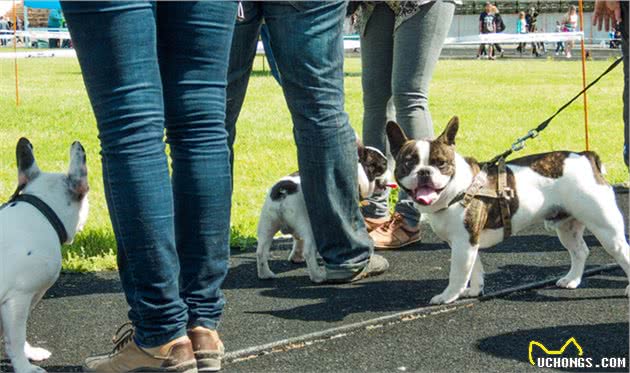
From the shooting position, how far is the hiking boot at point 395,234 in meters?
5.71

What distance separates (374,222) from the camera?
5.94m

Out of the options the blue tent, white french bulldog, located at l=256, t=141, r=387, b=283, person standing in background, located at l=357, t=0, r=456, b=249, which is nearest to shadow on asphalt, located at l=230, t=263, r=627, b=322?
white french bulldog, located at l=256, t=141, r=387, b=283

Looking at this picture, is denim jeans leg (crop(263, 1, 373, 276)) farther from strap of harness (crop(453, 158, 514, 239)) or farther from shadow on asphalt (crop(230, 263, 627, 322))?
strap of harness (crop(453, 158, 514, 239))

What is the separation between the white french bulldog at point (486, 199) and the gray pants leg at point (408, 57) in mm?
695

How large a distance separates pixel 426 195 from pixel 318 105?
0.66 m

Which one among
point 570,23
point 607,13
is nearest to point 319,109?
point 607,13

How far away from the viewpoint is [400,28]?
530 centimetres

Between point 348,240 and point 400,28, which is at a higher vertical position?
point 400,28

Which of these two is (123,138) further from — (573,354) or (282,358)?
(573,354)

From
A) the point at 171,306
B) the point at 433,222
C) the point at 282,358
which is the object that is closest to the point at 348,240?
the point at 433,222

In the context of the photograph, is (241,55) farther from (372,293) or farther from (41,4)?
(41,4)

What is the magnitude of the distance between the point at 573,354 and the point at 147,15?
6.72ft

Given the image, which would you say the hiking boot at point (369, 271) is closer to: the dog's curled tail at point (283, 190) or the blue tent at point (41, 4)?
the dog's curled tail at point (283, 190)

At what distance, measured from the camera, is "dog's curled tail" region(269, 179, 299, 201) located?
519cm
